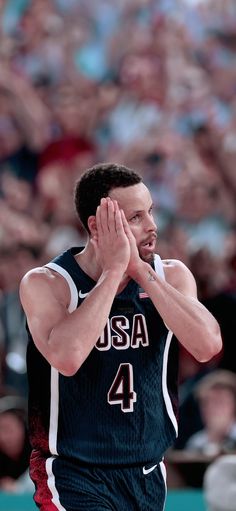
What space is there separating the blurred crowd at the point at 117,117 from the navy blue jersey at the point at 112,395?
395 cm

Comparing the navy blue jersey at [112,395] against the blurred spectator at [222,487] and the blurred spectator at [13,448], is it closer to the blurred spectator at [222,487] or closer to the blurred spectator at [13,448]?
the blurred spectator at [222,487]

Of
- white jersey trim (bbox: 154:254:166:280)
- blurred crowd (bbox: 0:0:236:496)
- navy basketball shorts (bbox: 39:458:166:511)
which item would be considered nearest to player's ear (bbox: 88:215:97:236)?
white jersey trim (bbox: 154:254:166:280)

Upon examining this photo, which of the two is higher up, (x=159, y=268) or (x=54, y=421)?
(x=159, y=268)

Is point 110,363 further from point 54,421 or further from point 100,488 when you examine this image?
point 100,488

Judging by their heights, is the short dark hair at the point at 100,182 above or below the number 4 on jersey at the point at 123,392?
above

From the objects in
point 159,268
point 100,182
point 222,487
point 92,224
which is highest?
point 100,182

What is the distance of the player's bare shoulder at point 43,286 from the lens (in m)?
3.72

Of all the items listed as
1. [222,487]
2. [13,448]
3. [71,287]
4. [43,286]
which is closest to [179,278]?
[71,287]

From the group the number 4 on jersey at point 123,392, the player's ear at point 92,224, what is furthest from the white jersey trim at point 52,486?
the player's ear at point 92,224

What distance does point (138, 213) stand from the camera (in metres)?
3.73

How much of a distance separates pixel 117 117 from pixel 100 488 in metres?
5.76

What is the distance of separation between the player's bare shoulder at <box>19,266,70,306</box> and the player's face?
32cm

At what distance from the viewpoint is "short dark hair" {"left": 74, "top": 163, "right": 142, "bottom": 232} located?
12.3ft

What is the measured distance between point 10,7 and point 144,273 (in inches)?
247
